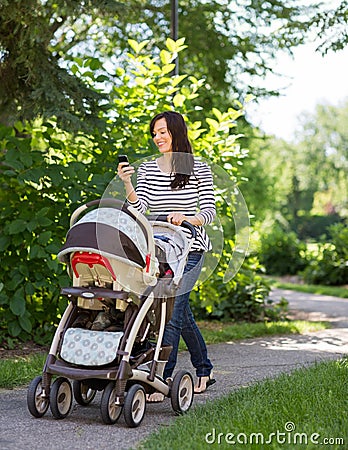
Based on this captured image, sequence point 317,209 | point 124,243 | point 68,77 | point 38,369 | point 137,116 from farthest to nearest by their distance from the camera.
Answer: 1. point 317,209
2. point 137,116
3. point 68,77
4. point 38,369
5. point 124,243

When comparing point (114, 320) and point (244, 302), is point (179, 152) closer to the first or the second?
point (114, 320)

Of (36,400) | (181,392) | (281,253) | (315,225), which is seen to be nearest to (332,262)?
(281,253)

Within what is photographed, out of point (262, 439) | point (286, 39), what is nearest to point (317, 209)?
point (286, 39)

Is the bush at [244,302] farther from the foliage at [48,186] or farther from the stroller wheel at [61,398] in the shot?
the stroller wheel at [61,398]

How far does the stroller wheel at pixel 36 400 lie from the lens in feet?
13.3

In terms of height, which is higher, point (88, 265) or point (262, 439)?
point (88, 265)

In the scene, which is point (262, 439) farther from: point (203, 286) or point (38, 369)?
point (203, 286)

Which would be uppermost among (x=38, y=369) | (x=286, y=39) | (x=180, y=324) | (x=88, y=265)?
(x=286, y=39)

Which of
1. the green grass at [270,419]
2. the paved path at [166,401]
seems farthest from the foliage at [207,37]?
the green grass at [270,419]

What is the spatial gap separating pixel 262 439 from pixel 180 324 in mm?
1322

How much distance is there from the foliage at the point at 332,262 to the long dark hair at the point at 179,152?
1059cm

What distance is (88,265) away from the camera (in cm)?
410

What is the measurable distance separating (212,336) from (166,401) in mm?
2787

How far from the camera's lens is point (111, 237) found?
3.99m
